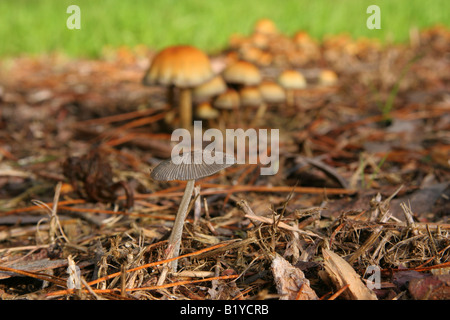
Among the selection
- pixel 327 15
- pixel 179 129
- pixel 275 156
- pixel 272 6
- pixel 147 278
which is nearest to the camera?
pixel 147 278

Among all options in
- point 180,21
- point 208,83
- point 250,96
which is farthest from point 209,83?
point 180,21

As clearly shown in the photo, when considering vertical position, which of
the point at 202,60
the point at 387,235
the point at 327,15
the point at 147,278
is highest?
the point at 327,15

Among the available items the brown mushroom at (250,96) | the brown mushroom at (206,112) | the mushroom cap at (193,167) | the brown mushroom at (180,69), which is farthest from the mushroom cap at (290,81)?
the mushroom cap at (193,167)

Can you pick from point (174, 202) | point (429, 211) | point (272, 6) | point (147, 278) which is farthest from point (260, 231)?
point (272, 6)

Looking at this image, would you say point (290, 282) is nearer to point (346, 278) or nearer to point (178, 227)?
point (346, 278)

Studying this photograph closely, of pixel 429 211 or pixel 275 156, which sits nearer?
pixel 429 211

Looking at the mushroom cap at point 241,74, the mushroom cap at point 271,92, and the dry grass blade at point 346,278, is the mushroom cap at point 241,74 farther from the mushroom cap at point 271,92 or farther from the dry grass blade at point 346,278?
the dry grass blade at point 346,278

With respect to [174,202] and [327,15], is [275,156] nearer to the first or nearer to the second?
[174,202]
